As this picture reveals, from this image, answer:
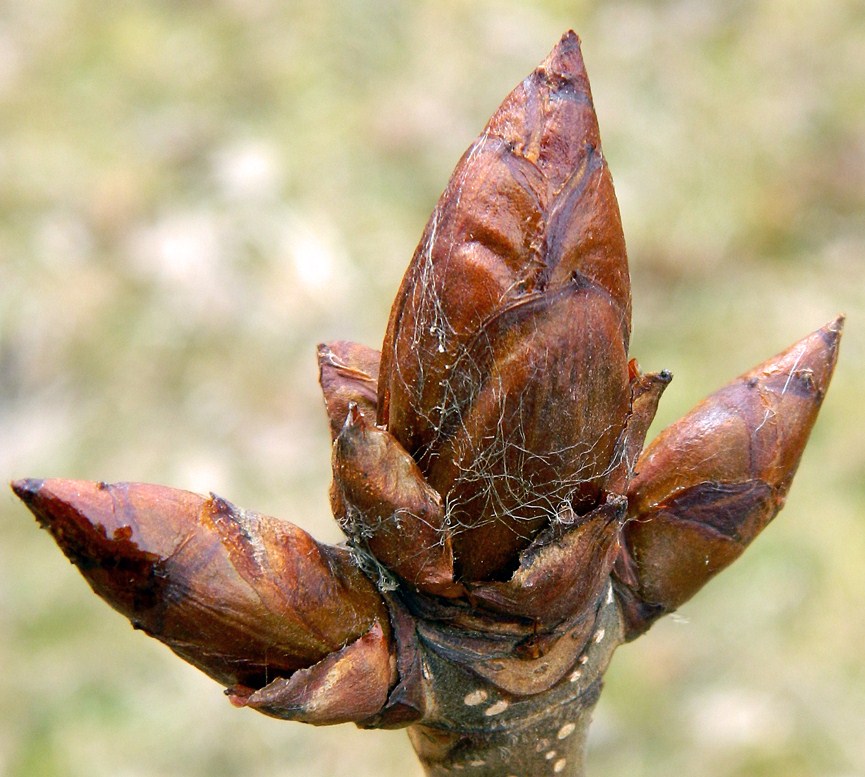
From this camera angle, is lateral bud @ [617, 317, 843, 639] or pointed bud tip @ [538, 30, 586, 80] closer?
pointed bud tip @ [538, 30, 586, 80]

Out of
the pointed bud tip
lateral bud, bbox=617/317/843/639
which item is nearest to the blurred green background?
lateral bud, bbox=617/317/843/639

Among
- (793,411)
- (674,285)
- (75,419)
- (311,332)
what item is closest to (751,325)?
(674,285)

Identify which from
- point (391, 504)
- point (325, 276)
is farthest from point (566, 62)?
point (325, 276)

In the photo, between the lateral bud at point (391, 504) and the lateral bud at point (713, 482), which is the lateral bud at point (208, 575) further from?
the lateral bud at point (713, 482)

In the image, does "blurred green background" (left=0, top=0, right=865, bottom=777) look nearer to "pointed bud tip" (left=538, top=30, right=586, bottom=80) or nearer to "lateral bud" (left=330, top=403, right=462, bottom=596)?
"lateral bud" (left=330, top=403, right=462, bottom=596)

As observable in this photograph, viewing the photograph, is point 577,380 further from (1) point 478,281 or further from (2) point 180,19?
(2) point 180,19

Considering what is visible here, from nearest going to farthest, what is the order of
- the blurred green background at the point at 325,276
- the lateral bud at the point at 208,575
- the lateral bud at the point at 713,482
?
the lateral bud at the point at 208,575, the lateral bud at the point at 713,482, the blurred green background at the point at 325,276

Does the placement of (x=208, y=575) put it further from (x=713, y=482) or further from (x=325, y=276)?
(x=325, y=276)

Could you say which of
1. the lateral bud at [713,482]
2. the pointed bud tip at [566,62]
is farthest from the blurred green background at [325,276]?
the pointed bud tip at [566,62]
